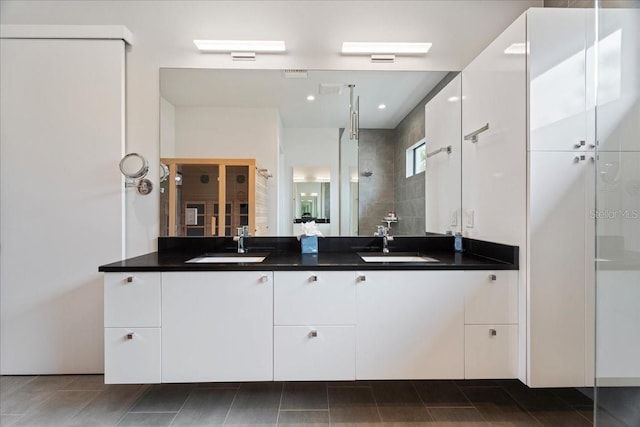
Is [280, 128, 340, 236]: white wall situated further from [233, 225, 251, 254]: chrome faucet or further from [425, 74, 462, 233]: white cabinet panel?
[425, 74, 462, 233]: white cabinet panel

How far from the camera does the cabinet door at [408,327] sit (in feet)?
5.59

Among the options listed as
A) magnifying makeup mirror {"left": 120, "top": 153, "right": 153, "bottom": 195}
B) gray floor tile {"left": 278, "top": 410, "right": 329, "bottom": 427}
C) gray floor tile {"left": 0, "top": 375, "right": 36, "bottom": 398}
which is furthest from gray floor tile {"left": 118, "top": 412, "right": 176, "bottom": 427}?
magnifying makeup mirror {"left": 120, "top": 153, "right": 153, "bottom": 195}

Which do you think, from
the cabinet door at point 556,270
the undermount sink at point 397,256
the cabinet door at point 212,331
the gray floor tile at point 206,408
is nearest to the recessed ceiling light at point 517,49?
the cabinet door at point 556,270

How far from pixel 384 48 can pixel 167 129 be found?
1.61m

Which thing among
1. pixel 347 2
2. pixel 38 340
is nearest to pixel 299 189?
pixel 347 2

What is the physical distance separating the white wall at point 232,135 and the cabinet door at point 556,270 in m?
1.57

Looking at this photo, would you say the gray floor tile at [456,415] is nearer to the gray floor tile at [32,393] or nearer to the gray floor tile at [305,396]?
the gray floor tile at [305,396]

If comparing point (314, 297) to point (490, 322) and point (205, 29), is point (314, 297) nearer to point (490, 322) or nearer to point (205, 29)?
point (490, 322)

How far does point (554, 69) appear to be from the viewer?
158 cm

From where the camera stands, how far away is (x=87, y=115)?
2209mm

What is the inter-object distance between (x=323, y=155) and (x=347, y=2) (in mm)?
1076

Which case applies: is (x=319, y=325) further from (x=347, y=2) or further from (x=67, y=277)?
(x=347, y=2)

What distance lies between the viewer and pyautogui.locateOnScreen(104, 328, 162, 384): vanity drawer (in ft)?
5.48

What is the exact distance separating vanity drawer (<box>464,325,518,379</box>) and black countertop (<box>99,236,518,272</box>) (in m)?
0.33
